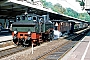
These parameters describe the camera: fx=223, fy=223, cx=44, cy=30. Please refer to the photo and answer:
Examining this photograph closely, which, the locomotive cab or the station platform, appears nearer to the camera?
the station platform

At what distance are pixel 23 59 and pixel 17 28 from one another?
23.5ft

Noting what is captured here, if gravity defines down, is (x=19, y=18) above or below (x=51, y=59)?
above

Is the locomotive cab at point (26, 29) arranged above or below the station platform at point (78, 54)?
above

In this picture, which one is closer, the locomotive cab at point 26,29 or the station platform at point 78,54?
the station platform at point 78,54

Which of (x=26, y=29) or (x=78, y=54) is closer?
(x=78, y=54)

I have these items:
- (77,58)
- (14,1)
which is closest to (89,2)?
(14,1)

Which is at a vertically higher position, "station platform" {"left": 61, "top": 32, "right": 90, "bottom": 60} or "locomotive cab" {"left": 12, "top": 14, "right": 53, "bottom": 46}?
"locomotive cab" {"left": 12, "top": 14, "right": 53, "bottom": 46}

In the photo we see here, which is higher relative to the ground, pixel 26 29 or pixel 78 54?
pixel 26 29

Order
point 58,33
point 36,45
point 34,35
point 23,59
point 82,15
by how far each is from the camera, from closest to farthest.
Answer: point 23,59, point 34,35, point 36,45, point 58,33, point 82,15

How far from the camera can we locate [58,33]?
37594 millimetres

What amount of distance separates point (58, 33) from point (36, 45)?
14.5 meters

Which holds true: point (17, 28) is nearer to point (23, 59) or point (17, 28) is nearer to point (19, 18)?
point (19, 18)

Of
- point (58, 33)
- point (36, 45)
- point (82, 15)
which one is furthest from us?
point (82, 15)

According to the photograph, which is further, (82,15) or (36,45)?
(82,15)
